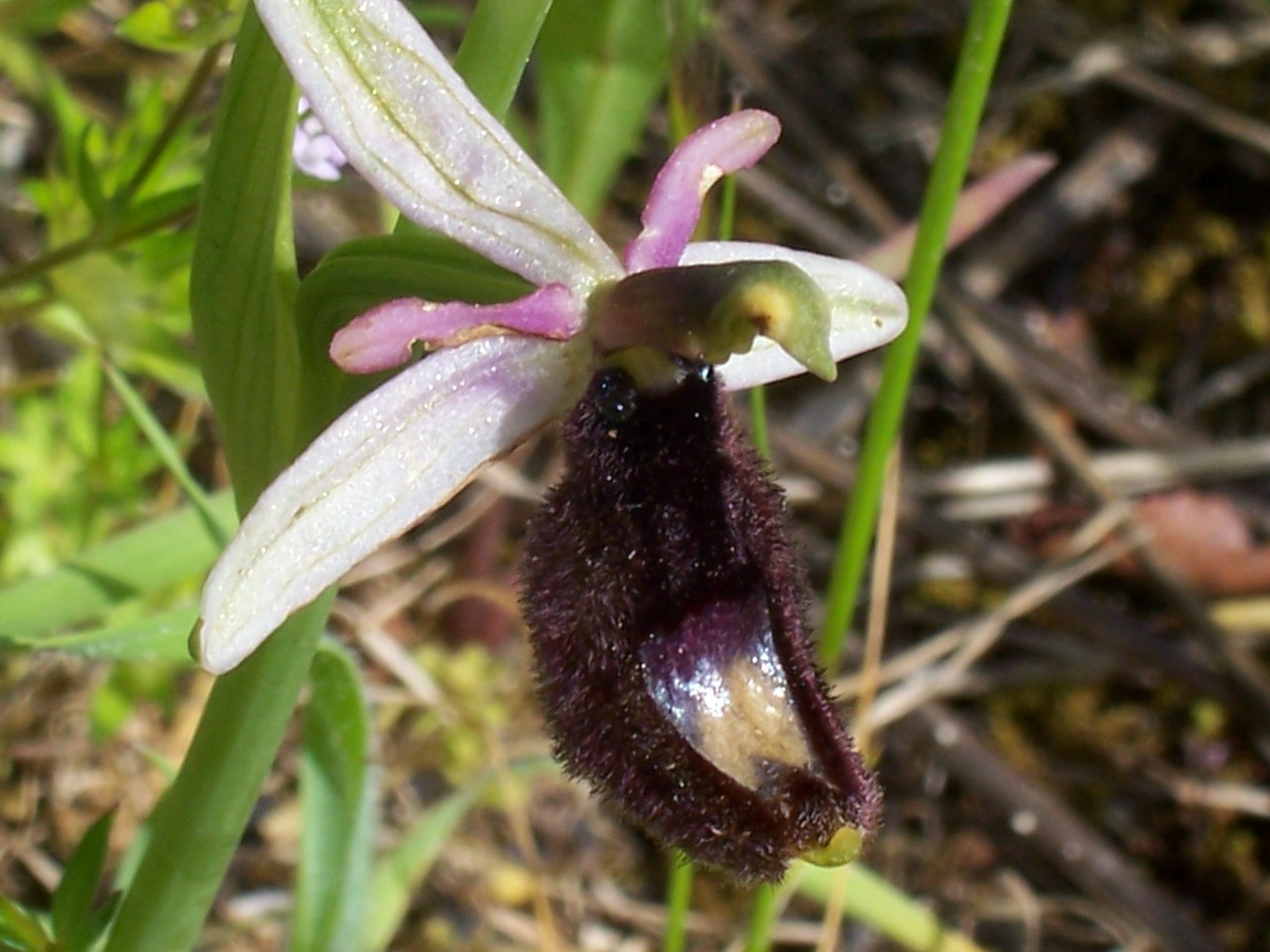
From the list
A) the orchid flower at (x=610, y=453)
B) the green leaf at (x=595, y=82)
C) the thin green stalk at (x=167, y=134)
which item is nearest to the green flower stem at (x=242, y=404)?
the orchid flower at (x=610, y=453)

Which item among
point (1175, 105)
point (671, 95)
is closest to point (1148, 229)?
point (1175, 105)

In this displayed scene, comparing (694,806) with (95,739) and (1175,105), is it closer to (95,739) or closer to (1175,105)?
(95,739)

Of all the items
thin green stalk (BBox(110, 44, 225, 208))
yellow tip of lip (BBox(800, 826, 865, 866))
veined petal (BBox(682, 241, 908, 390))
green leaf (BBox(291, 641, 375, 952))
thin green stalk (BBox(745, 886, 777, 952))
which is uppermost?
thin green stalk (BBox(110, 44, 225, 208))

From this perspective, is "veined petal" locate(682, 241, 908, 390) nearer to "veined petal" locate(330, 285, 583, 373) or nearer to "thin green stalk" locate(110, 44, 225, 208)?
"veined petal" locate(330, 285, 583, 373)

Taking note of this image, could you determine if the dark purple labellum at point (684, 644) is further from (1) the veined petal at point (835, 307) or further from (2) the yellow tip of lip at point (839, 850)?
(1) the veined petal at point (835, 307)

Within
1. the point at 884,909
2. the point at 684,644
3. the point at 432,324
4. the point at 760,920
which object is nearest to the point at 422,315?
the point at 432,324

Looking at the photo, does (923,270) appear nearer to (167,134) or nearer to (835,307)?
(835,307)

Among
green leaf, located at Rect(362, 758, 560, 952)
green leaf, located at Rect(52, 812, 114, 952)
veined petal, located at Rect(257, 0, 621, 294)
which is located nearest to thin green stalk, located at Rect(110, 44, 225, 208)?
veined petal, located at Rect(257, 0, 621, 294)
